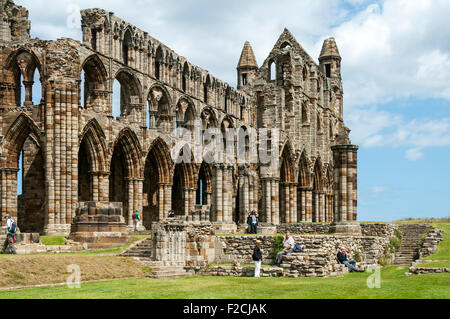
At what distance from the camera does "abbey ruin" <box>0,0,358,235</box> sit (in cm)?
3303

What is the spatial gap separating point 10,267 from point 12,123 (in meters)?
19.2

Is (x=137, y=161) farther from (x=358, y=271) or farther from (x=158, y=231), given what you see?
(x=358, y=271)

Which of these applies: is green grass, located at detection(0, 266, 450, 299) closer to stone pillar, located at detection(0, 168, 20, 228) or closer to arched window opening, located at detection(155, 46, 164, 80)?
stone pillar, located at detection(0, 168, 20, 228)

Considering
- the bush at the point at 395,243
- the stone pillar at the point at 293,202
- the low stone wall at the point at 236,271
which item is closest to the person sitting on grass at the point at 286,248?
the low stone wall at the point at 236,271

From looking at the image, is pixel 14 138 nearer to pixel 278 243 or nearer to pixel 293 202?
pixel 278 243

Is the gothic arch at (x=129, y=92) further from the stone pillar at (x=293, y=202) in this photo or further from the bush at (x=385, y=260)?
the bush at (x=385, y=260)

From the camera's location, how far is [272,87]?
49.6 m

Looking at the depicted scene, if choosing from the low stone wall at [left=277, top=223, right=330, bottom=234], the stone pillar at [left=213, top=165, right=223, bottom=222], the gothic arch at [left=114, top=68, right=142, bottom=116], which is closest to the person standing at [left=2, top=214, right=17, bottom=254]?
the stone pillar at [left=213, top=165, right=223, bottom=222]

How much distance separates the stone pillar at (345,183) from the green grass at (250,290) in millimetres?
12835

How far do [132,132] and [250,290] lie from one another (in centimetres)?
2624

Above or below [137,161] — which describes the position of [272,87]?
above

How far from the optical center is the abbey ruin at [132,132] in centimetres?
3303
